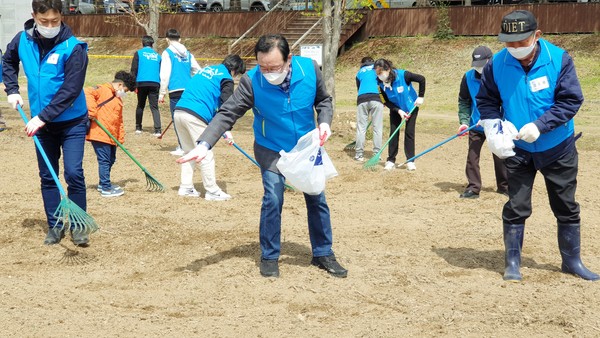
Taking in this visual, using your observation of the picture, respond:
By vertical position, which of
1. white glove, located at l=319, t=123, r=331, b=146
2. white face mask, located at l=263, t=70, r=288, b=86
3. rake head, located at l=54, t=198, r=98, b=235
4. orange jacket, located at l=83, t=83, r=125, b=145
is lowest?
rake head, located at l=54, t=198, r=98, b=235

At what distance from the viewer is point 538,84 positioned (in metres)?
5.25

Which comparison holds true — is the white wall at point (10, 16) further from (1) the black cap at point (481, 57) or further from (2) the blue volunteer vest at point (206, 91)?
(1) the black cap at point (481, 57)

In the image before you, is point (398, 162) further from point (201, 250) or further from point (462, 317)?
point (462, 317)

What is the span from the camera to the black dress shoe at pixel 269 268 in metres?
5.59

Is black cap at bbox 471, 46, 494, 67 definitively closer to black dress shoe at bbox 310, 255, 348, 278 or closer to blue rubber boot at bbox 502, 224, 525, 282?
blue rubber boot at bbox 502, 224, 525, 282

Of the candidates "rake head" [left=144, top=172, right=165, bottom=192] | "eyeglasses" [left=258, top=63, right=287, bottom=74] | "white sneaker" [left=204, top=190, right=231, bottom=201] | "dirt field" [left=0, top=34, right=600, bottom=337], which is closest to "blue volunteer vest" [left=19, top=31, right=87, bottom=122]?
"dirt field" [left=0, top=34, right=600, bottom=337]

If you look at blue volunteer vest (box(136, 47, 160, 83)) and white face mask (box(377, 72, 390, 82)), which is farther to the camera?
→ blue volunteer vest (box(136, 47, 160, 83))

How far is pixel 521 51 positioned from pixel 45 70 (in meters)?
3.56

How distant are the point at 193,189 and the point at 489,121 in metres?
4.27

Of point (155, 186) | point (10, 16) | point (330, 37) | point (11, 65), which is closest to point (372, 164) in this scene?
point (155, 186)

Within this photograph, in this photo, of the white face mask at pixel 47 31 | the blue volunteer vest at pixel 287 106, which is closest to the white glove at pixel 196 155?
the blue volunteer vest at pixel 287 106

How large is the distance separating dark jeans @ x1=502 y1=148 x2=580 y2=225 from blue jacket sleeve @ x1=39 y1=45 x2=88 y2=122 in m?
3.30

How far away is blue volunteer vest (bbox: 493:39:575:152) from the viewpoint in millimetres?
5238

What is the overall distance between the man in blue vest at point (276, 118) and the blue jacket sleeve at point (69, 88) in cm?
130
